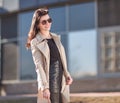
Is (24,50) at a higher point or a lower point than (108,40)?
lower

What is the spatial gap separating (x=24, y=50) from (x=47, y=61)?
15733 millimetres

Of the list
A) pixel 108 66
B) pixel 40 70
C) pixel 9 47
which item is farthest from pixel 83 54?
pixel 40 70

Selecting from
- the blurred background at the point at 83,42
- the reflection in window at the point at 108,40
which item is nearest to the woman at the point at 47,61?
the blurred background at the point at 83,42

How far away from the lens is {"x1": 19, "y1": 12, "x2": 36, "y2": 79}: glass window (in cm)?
2034

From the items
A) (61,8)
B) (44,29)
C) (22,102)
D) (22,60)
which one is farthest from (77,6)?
(44,29)

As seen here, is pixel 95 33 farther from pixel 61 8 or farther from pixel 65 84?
pixel 65 84

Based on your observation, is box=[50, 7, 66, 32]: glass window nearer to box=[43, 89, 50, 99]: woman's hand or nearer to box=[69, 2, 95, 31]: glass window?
box=[69, 2, 95, 31]: glass window

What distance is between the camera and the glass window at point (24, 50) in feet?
66.7

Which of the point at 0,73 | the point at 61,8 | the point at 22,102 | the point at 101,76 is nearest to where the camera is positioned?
the point at 22,102

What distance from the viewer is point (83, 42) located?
18.6 metres

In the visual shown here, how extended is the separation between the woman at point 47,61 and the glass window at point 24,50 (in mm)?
15097

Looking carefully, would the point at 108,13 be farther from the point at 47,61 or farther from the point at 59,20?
the point at 47,61

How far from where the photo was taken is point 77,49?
1869 cm

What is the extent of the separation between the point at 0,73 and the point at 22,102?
41.8 ft
